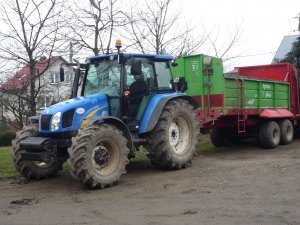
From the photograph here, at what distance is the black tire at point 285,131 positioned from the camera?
1370 centimetres

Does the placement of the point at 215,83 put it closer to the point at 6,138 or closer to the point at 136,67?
the point at 136,67

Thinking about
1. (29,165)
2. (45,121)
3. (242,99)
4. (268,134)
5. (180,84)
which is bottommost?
(29,165)

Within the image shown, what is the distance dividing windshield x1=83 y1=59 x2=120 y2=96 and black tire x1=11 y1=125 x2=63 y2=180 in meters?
1.39

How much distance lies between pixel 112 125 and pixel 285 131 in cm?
740

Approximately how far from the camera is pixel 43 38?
1675 cm

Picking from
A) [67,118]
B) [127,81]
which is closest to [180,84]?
[127,81]

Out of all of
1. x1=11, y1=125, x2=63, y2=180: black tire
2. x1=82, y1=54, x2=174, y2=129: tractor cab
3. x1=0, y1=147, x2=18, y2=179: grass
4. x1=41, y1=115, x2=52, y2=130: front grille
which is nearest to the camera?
x1=41, y1=115, x2=52, y2=130: front grille

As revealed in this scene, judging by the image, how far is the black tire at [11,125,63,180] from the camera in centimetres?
836

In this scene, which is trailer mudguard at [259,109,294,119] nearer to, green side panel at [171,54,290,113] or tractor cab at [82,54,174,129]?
green side panel at [171,54,290,113]

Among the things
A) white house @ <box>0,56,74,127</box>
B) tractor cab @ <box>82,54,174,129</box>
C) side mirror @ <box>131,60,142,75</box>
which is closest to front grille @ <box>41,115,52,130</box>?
tractor cab @ <box>82,54,174,129</box>

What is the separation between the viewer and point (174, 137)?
31.4 ft

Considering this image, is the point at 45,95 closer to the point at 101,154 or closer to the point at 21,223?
the point at 101,154

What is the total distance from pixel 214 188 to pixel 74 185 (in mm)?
2507

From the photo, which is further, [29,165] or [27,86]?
[27,86]
